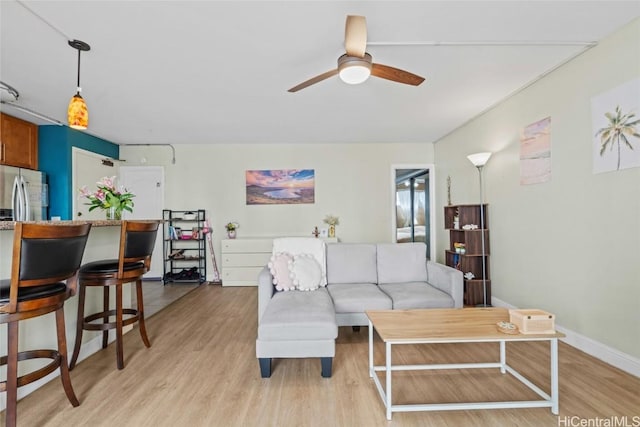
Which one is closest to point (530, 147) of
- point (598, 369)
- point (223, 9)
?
point (598, 369)

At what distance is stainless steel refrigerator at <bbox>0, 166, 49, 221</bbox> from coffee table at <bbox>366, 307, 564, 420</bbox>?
443 centimetres

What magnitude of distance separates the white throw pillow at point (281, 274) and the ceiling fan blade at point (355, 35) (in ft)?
6.06

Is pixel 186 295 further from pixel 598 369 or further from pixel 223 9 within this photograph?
pixel 598 369

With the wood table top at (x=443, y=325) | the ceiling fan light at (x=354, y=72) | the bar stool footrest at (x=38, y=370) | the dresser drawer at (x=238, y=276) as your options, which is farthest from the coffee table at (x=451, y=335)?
the dresser drawer at (x=238, y=276)

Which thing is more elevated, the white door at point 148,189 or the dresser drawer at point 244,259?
the white door at point 148,189

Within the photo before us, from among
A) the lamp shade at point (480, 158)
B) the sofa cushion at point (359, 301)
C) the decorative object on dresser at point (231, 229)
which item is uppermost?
the lamp shade at point (480, 158)

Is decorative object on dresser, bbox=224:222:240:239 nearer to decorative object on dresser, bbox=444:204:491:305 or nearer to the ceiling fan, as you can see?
decorative object on dresser, bbox=444:204:491:305

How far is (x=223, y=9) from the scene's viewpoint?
1958mm

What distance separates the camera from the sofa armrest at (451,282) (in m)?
2.69

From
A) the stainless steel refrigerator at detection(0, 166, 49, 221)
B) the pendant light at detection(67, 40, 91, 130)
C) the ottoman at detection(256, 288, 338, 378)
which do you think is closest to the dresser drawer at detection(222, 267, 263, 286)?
the stainless steel refrigerator at detection(0, 166, 49, 221)

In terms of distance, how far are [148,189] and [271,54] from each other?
421 cm

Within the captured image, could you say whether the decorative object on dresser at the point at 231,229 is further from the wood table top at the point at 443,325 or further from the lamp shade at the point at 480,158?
the lamp shade at the point at 480,158

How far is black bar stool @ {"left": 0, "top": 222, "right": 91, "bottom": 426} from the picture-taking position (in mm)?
1449

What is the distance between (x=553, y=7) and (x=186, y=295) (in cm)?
518
